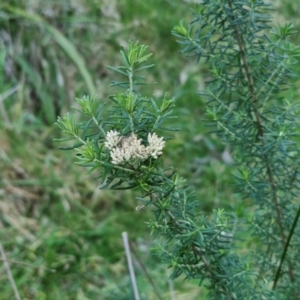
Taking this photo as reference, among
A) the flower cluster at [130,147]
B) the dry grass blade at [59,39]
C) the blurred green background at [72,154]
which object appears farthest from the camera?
the dry grass blade at [59,39]

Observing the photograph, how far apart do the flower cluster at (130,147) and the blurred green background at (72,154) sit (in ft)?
2.18

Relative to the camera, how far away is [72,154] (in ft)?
5.59

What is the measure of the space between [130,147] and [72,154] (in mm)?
1215

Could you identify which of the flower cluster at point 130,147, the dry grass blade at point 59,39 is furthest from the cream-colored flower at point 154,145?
the dry grass blade at point 59,39

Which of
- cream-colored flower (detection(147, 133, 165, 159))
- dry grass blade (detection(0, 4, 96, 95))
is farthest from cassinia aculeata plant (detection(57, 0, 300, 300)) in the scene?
dry grass blade (detection(0, 4, 96, 95))

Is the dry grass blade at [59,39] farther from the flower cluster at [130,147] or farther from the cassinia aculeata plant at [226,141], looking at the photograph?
the flower cluster at [130,147]

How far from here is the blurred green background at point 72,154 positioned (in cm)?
139

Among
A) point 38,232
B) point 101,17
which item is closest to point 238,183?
point 38,232

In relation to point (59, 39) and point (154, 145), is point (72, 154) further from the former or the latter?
point (154, 145)

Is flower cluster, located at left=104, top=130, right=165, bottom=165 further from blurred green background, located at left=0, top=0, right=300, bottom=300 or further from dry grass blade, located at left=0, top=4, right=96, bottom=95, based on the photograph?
dry grass blade, located at left=0, top=4, right=96, bottom=95

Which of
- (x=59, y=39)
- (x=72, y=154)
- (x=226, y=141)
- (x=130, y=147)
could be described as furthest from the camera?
(x=59, y=39)

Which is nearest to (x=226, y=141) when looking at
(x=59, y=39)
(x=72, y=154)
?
(x=72, y=154)

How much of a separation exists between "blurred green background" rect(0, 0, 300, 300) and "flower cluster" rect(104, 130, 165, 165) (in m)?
0.66

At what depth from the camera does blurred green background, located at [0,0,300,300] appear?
1.39 meters
